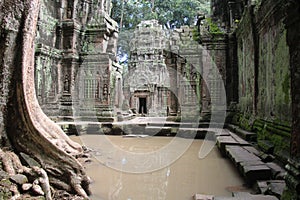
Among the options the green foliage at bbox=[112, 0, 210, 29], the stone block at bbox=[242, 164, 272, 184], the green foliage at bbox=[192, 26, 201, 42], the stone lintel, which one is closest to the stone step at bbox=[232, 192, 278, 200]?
the stone block at bbox=[242, 164, 272, 184]

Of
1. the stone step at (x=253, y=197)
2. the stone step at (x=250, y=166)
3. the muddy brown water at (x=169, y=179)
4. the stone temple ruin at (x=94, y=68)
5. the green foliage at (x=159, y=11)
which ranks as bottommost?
the muddy brown water at (x=169, y=179)

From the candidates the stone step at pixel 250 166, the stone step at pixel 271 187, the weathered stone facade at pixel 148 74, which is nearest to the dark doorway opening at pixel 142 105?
the weathered stone facade at pixel 148 74

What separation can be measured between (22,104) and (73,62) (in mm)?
8331

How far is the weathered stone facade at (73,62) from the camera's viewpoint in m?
11.1

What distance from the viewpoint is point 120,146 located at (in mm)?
7566

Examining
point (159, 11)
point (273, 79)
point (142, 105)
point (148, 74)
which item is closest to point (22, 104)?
point (273, 79)

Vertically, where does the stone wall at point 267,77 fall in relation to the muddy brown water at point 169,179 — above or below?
above

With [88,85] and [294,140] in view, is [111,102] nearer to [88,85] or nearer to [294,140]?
[88,85]

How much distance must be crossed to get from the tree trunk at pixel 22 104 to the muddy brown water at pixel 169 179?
21.2 inches

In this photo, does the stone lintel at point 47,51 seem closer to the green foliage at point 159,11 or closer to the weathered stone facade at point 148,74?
the weathered stone facade at point 148,74

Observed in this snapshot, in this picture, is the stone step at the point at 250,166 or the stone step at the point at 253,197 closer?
the stone step at the point at 253,197

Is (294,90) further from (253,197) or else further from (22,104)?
(22,104)

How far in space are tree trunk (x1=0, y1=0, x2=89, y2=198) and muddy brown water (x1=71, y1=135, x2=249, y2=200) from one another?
538 millimetres

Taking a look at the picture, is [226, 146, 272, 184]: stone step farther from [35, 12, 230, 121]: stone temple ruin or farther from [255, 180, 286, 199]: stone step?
[35, 12, 230, 121]: stone temple ruin
